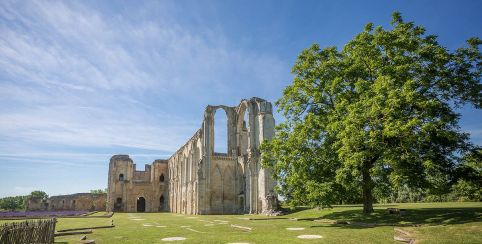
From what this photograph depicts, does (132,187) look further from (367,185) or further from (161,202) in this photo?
(367,185)

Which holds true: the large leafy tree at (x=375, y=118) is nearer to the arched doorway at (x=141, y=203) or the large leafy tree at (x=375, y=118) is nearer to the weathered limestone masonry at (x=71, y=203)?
the arched doorway at (x=141, y=203)

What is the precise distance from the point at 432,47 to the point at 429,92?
219 cm

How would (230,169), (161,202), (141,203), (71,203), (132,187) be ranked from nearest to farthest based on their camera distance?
(230,169) < (132,187) < (141,203) < (161,202) < (71,203)

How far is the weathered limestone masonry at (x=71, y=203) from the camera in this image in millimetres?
67688

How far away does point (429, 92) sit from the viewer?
1706cm

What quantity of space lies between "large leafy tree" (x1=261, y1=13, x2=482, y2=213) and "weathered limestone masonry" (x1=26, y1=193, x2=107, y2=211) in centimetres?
5870

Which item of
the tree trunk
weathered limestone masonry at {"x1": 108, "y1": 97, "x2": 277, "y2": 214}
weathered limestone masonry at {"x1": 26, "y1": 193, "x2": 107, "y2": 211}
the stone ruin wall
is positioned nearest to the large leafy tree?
the tree trunk

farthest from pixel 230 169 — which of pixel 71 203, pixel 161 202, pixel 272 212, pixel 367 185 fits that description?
pixel 71 203

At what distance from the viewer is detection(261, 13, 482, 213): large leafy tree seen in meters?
15.0

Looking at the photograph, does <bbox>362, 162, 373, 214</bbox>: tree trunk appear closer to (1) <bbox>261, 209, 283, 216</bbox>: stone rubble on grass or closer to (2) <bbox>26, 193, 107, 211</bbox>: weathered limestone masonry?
(1) <bbox>261, 209, 283, 216</bbox>: stone rubble on grass

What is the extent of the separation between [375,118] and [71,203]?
Result: 67443 mm

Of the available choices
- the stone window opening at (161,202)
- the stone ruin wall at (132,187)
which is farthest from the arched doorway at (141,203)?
the stone window opening at (161,202)

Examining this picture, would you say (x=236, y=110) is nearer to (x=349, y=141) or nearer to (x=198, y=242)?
(x=349, y=141)

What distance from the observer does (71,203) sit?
6781cm
